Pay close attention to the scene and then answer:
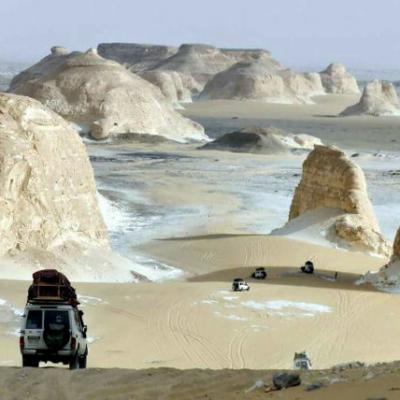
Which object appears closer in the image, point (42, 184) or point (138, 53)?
point (42, 184)

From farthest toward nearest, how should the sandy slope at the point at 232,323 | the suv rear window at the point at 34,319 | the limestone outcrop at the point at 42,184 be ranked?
the limestone outcrop at the point at 42,184 → the sandy slope at the point at 232,323 → the suv rear window at the point at 34,319

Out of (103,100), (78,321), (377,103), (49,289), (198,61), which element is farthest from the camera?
(198,61)

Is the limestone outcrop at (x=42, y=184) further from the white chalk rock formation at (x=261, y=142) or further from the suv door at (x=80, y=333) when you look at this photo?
the white chalk rock formation at (x=261, y=142)

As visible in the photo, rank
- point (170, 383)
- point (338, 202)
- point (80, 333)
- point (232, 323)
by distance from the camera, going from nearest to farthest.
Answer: point (170, 383)
point (80, 333)
point (232, 323)
point (338, 202)

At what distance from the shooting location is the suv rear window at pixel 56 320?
35.7ft

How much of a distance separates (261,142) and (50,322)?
194ft

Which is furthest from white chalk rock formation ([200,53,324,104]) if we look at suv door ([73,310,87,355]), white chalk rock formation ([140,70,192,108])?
suv door ([73,310,87,355])

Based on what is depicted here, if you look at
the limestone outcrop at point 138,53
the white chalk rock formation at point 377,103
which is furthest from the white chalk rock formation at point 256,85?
the limestone outcrop at point 138,53

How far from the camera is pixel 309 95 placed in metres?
143

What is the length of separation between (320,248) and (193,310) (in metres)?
10.0

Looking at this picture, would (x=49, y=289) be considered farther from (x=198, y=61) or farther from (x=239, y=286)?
(x=198, y=61)

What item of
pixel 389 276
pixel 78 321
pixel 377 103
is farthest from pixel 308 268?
pixel 377 103

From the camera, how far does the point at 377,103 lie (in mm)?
112000

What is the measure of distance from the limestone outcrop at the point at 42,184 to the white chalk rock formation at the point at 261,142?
41875mm
